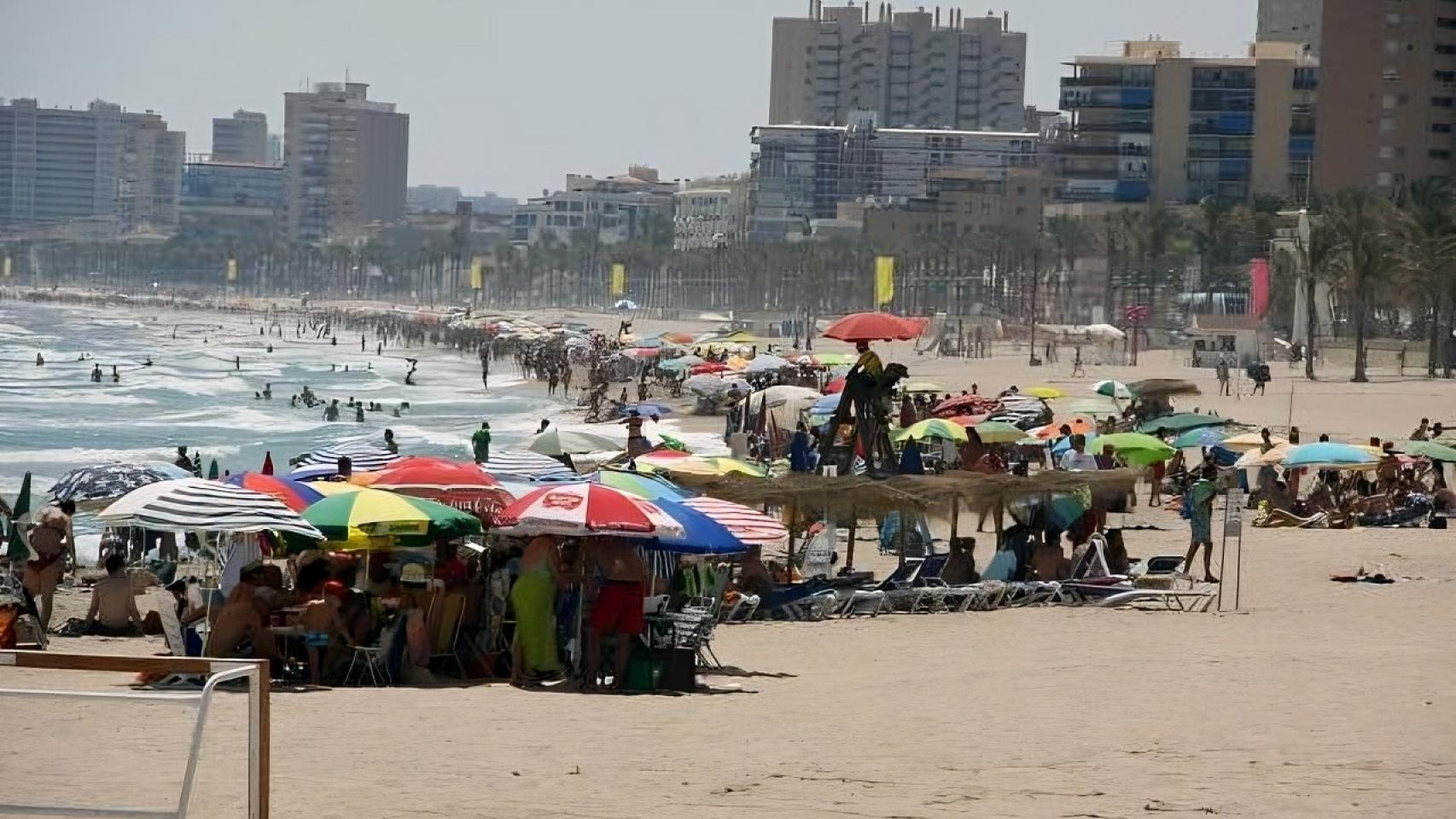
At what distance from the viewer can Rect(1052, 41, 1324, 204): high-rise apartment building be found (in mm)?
119562

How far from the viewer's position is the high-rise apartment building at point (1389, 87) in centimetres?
9725

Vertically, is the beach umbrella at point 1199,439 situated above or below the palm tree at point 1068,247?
below

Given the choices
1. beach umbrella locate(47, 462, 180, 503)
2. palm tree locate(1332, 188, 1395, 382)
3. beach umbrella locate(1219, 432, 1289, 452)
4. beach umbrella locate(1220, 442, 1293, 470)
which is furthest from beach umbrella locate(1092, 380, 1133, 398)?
palm tree locate(1332, 188, 1395, 382)

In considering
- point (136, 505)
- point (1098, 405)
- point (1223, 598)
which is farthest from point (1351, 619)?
point (1098, 405)

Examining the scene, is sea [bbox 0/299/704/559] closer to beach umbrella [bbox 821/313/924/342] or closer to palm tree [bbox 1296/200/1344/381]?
beach umbrella [bbox 821/313/924/342]

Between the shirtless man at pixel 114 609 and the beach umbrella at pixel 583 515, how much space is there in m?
3.06

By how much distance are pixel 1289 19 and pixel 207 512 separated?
15878 cm

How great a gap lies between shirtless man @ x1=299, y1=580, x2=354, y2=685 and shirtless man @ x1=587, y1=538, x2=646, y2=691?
1.33 metres

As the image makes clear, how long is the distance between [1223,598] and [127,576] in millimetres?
7907

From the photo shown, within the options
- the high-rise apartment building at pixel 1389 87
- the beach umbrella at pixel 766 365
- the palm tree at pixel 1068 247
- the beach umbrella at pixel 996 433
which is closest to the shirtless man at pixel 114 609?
the beach umbrella at pixel 996 433

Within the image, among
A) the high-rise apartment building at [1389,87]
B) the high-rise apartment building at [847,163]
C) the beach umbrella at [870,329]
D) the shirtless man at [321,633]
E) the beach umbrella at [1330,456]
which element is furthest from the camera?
the high-rise apartment building at [847,163]

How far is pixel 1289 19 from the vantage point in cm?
16150

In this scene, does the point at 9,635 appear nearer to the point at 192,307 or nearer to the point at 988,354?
the point at 988,354

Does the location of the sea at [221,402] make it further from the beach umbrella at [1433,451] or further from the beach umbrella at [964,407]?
the beach umbrella at [1433,451]
